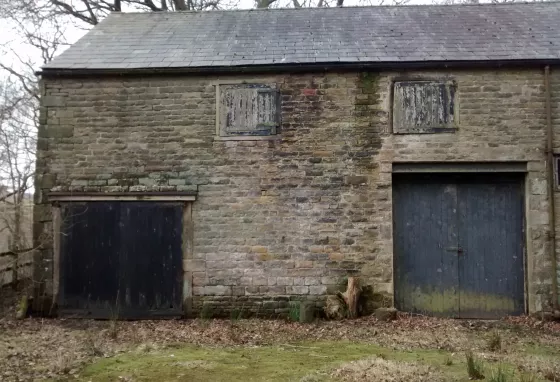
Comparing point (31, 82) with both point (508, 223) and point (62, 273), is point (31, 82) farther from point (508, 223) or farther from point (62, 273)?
point (508, 223)

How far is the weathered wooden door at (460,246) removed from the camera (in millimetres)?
8078

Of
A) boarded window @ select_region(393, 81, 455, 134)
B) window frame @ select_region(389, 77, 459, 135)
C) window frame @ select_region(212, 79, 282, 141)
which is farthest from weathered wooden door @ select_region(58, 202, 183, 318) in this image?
boarded window @ select_region(393, 81, 455, 134)

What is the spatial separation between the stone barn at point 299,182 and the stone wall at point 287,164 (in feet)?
0.08

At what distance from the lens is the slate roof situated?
835cm

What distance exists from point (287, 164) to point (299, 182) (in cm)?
39

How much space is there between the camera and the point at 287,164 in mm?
8133

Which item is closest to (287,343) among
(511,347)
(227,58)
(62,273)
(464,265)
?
(511,347)

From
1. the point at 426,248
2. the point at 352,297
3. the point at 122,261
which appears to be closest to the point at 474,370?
the point at 352,297

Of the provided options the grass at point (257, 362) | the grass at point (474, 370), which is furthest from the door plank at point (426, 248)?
the grass at point (474, 370)

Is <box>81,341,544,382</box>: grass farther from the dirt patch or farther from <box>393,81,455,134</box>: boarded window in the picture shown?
<box>393,81,455,134</box>: boarded window

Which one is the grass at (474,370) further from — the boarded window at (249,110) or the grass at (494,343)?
the boarded window at (249,110)

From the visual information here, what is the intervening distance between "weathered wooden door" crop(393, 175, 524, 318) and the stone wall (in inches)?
13.3

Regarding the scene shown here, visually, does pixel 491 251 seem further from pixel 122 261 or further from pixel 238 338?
pixel 122 261

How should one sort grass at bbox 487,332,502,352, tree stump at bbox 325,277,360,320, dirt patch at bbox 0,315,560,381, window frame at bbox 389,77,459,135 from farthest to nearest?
window frame at bbox 389,77,459,135, tree stump at bbox 325,277,360,320, grass at bbox 487,332,502,352, dirt patch at bbox 0,315,560,381
